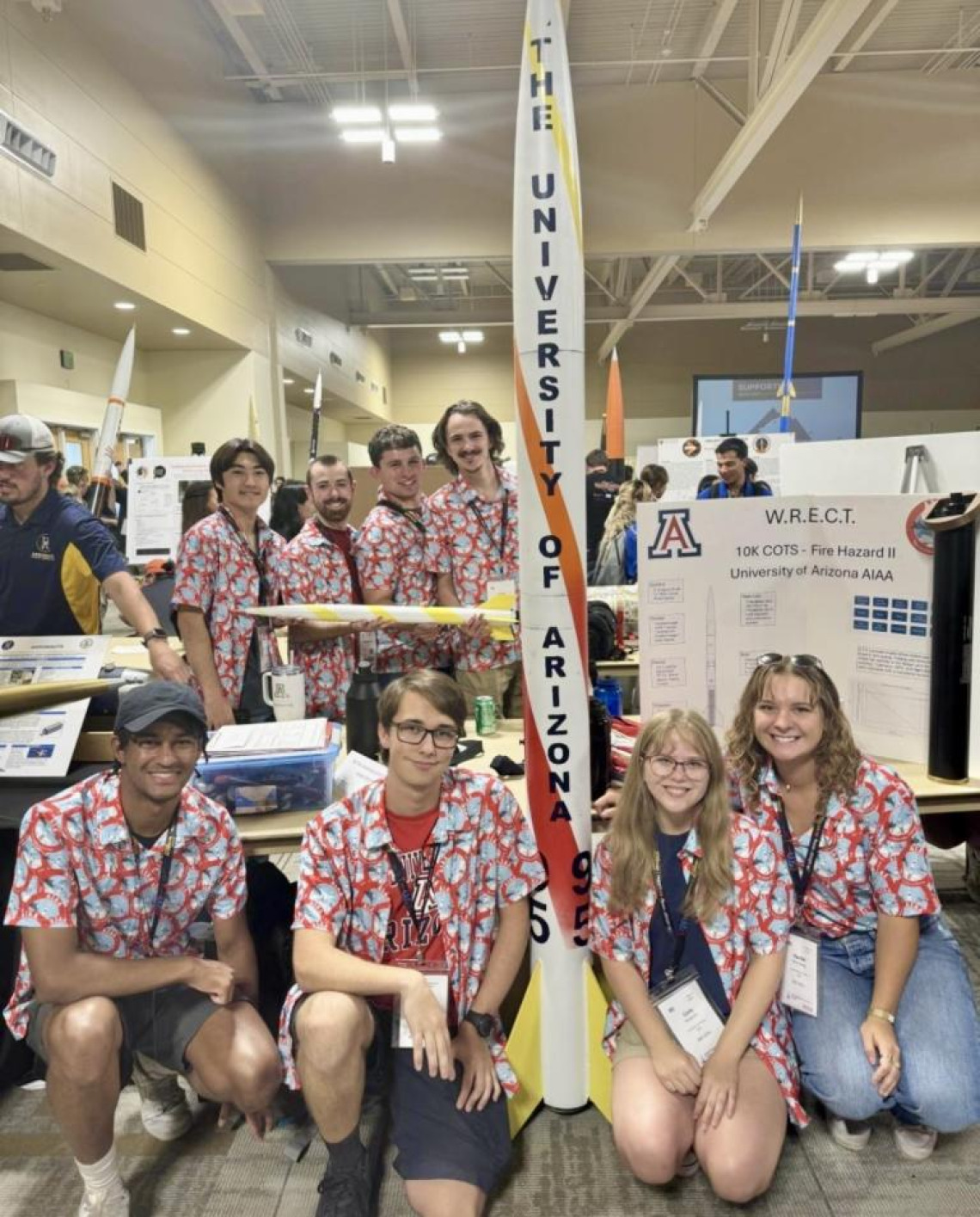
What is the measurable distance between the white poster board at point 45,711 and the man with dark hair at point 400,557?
0.93 metres

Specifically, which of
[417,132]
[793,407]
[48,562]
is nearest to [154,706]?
[48,562]

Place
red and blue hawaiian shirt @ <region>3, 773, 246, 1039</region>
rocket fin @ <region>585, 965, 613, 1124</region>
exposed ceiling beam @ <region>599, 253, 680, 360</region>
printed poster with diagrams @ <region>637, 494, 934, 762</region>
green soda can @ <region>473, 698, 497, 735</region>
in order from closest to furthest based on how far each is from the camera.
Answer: red and blue hawaiian shirt @ <region>3, 773, 246, 1039</region> < rocket fin @ <region>585, 965, 613, 1124</region> < printed poster with diagrams @ <region>637, 494, 934, 762</region> < green soda can @ <region>473, 698, 497, 735</region> < exposed ceiling beam @ <region>599, 253, 680, 360</region>

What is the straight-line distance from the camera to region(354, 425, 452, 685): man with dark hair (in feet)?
9.15

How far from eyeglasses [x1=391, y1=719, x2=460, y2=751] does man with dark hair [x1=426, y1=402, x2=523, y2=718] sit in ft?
3.51

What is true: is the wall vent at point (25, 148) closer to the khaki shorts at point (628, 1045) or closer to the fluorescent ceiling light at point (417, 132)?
the fluorescent ceiling light at point (417, 132)

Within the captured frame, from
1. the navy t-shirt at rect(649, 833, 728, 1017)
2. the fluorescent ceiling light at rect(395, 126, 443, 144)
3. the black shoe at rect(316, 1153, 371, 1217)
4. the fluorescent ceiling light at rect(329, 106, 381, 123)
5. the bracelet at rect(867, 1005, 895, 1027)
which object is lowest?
the black shoe at rect(316, 1153, 371, 1217)

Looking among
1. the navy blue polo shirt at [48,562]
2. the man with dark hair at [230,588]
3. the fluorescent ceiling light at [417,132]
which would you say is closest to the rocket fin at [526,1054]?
the man with dark hair at [230,588]

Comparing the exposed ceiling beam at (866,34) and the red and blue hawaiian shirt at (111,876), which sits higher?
the exposed ceiling beam at (866,34)

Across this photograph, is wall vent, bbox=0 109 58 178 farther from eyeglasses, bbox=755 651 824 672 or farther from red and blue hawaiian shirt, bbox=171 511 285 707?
eyeglasses, bbox=755 651 824 672

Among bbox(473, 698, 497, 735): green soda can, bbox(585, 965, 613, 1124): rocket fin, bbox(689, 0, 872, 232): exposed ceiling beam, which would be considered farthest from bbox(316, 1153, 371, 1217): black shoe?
bbox(689, 0, 872, 232): exposed ceiling beam

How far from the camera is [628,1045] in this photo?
1819 mm

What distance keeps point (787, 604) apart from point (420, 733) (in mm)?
1386

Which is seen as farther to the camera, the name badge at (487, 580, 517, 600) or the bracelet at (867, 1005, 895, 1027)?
the name badge at (487, 580, 517, 600)

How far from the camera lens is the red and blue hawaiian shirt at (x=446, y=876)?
169 cm
